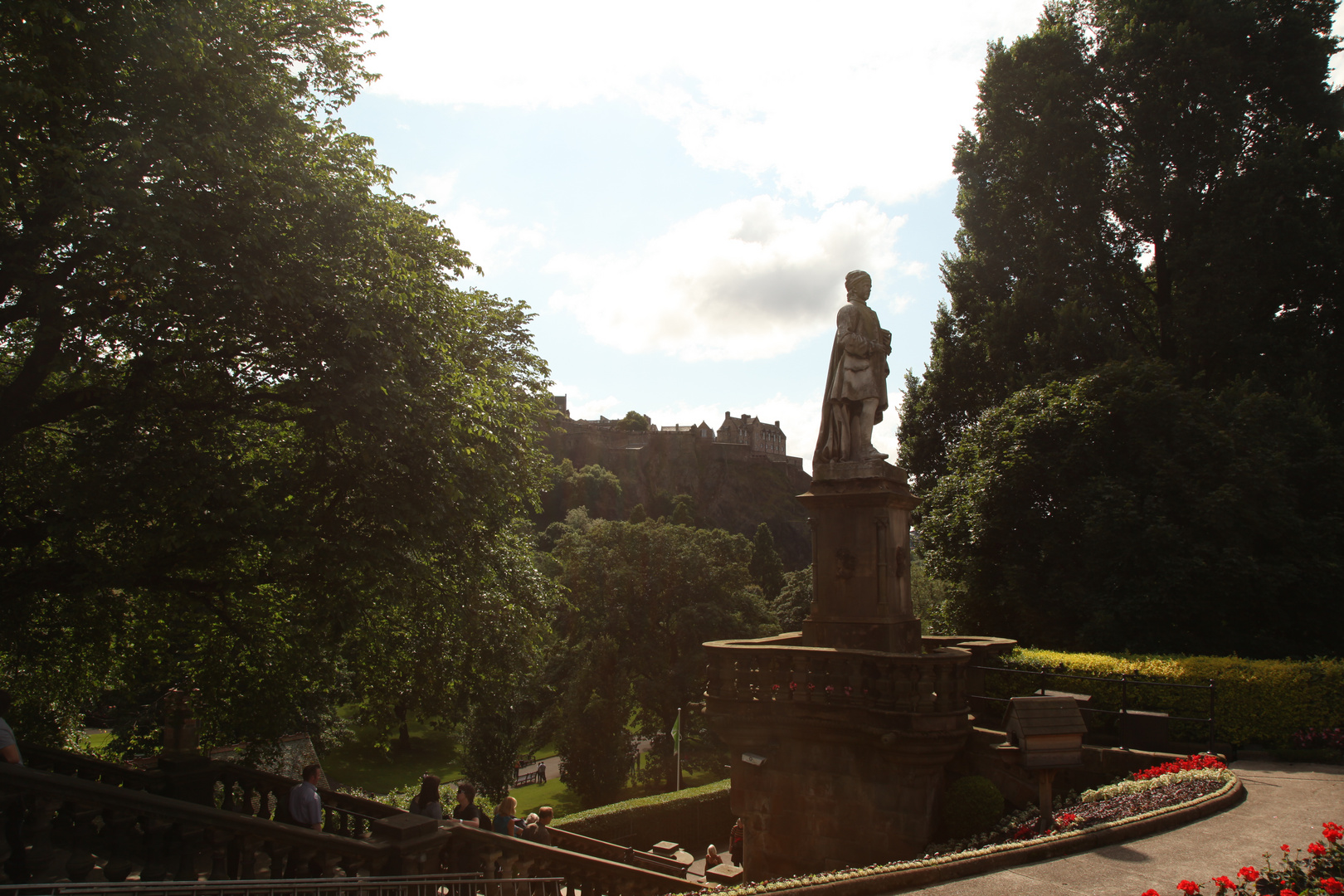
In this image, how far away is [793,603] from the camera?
2020 inches

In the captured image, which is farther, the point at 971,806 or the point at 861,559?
the point at 861,559

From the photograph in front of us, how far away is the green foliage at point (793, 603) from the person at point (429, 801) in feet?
131

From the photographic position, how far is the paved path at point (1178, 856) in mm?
5949

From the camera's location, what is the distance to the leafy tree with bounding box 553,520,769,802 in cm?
2955

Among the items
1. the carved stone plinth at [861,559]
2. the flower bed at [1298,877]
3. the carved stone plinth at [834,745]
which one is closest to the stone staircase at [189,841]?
the carved stone plinth at [834,745]

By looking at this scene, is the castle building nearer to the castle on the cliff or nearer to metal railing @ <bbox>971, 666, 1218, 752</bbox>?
the castle on the cliff

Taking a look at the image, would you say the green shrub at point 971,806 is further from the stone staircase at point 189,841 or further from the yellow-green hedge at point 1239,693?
the stone staircase at point 189,841

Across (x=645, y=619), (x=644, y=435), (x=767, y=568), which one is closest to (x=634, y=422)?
(x=644, y=435)

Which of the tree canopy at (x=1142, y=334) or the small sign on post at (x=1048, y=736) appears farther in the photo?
the tree canopy at (x=1142, y=334)

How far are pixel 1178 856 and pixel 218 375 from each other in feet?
36.3

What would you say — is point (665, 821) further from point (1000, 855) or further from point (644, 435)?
point (644, 435)

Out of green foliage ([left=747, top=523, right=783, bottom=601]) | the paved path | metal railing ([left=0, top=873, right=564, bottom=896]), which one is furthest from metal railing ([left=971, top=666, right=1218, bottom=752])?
green foliage ([left=747, top=523, right=783, bottom=601])

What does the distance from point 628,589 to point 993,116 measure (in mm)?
21728

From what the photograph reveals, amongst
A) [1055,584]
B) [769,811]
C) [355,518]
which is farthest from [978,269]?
[355,518]
